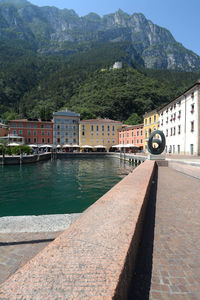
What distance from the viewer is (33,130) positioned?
6600 cm

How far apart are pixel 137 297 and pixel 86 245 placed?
33.9 inches

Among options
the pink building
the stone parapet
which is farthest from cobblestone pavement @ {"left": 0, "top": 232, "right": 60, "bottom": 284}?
the pink building

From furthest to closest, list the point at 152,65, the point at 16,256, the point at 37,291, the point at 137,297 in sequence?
the point at 152,65
the point at 16,256
the point at 137,297
the point at 37,291

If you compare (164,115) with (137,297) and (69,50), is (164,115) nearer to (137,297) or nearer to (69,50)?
(137,297)

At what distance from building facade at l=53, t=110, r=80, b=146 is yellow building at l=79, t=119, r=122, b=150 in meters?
3.63

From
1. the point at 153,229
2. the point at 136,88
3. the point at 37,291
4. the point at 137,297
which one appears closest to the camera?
the point at 37,291

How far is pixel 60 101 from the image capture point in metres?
107

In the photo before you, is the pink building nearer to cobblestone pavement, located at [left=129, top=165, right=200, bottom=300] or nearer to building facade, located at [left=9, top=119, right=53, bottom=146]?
building facade, located at [left=9, top=119, right=53, bottom=146]

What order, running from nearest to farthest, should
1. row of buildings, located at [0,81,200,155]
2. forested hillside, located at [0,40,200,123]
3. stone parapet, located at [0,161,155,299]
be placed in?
stone parapet, located at [0,161,155,299] < row of buildings, located at [0,81,200,155] < forested hillside, located at [0,40,200,123]

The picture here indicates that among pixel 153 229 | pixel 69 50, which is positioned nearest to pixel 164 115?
pixel 153 229

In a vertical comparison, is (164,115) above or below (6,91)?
below

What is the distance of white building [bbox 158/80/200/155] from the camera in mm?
29297

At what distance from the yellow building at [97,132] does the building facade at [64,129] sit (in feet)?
11.9

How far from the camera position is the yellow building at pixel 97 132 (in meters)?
67.3
